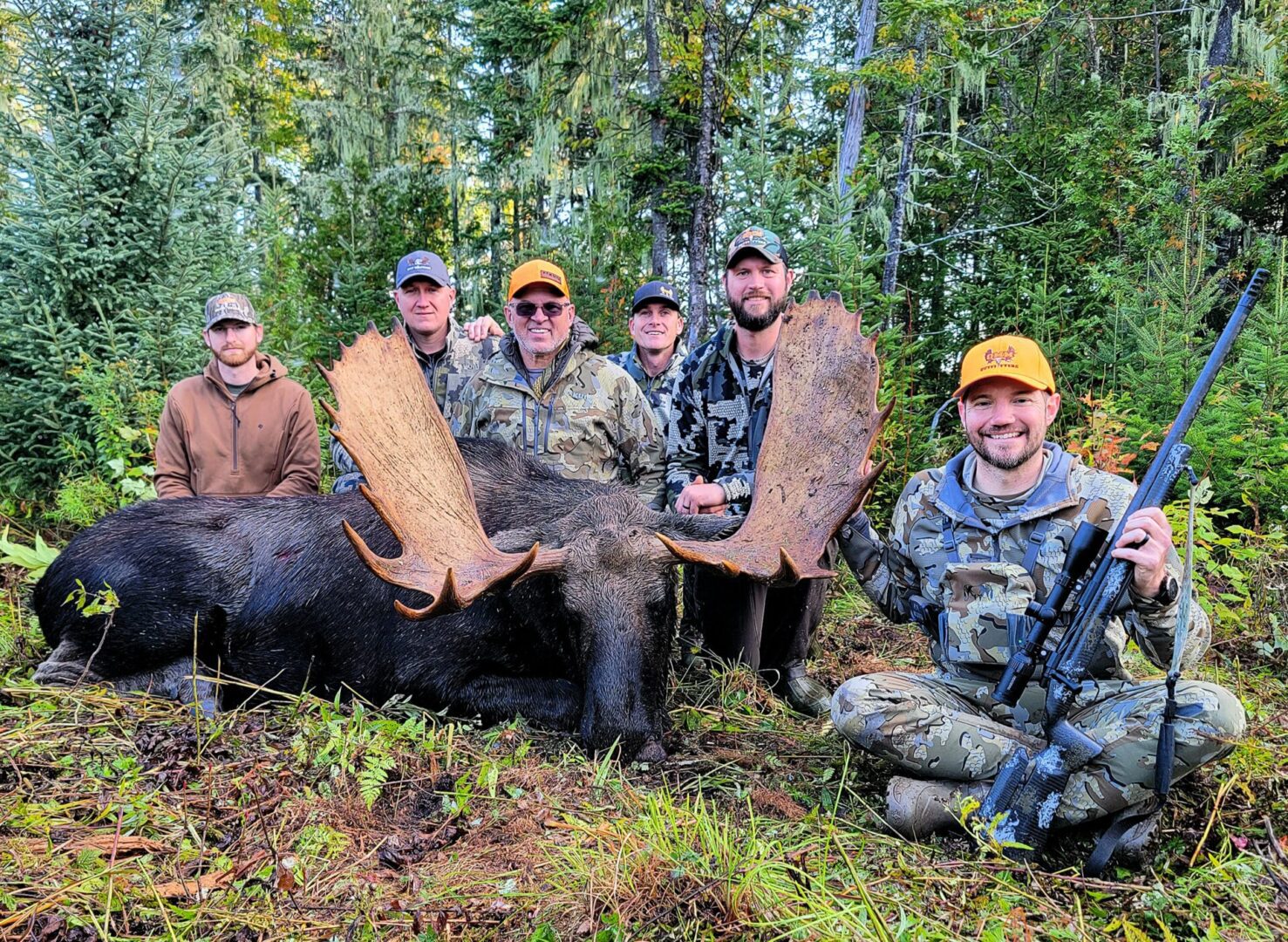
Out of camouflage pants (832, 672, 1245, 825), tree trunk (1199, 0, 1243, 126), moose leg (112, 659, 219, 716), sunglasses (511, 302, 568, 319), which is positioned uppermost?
tree trunk (1199, 0, 1243, 126)

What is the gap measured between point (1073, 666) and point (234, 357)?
586cm

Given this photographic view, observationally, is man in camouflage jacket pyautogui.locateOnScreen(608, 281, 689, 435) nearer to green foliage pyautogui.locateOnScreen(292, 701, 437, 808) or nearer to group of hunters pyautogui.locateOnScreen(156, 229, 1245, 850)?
group of hunters pyautogui.locateOnScreen(156, 229, 1245, 850)

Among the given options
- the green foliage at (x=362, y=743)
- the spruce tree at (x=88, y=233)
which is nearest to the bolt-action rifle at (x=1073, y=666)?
the green foliage at (x=362, y=743)

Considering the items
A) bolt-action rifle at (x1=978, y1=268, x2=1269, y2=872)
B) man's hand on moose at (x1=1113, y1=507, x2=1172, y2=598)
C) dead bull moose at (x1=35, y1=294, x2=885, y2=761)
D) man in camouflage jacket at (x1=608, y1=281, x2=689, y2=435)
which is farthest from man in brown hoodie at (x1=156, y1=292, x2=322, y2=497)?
man's hand on moose at (x1=1113, y1=507, x2=1172, y2=598)

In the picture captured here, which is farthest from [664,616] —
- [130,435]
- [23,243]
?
[23,243]

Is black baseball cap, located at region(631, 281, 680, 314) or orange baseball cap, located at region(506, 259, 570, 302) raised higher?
orange baseball cap, located at region(506, 259, 570, 302)

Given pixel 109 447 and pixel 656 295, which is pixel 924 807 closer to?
pixel 656 295

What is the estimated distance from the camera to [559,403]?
585 centimetres

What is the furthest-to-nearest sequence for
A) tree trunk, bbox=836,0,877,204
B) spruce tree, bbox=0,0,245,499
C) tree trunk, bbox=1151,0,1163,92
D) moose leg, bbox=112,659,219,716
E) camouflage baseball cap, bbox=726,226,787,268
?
tree trunk, bbox=1151,0,1163,92
tree trunk, bbox=836,0,877,204
spruce tree, bbox=0,0,245,499
camouflage baseball cap, bbox=726,226,787,268
moose leg, bbox=112,659,219,716

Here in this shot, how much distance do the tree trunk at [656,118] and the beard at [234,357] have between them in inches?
341

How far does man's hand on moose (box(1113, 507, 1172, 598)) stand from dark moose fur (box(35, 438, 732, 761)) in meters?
1.85

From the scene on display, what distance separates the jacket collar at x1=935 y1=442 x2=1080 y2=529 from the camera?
3650 millimetres

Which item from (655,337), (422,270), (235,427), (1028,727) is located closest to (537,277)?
(422,270)

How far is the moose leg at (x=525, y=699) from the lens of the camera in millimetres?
4129
